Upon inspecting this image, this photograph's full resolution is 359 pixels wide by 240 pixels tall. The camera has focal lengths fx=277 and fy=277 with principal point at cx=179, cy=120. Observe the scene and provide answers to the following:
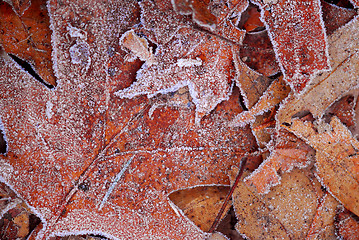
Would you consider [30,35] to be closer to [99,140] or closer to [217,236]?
[99,140]

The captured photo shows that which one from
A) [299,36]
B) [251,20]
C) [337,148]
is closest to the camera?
[299,36]

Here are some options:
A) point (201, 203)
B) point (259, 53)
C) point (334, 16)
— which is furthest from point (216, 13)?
point (201, 203)

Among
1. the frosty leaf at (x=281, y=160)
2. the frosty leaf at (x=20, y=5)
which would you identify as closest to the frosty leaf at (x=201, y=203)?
the frosty leaf at (x=281, y=160)

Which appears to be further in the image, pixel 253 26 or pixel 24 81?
pixel 253 26

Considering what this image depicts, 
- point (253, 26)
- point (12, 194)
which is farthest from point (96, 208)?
point (253, 26)

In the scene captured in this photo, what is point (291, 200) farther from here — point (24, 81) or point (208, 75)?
point (24, 81)

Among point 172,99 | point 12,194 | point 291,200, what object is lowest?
point 291,200
